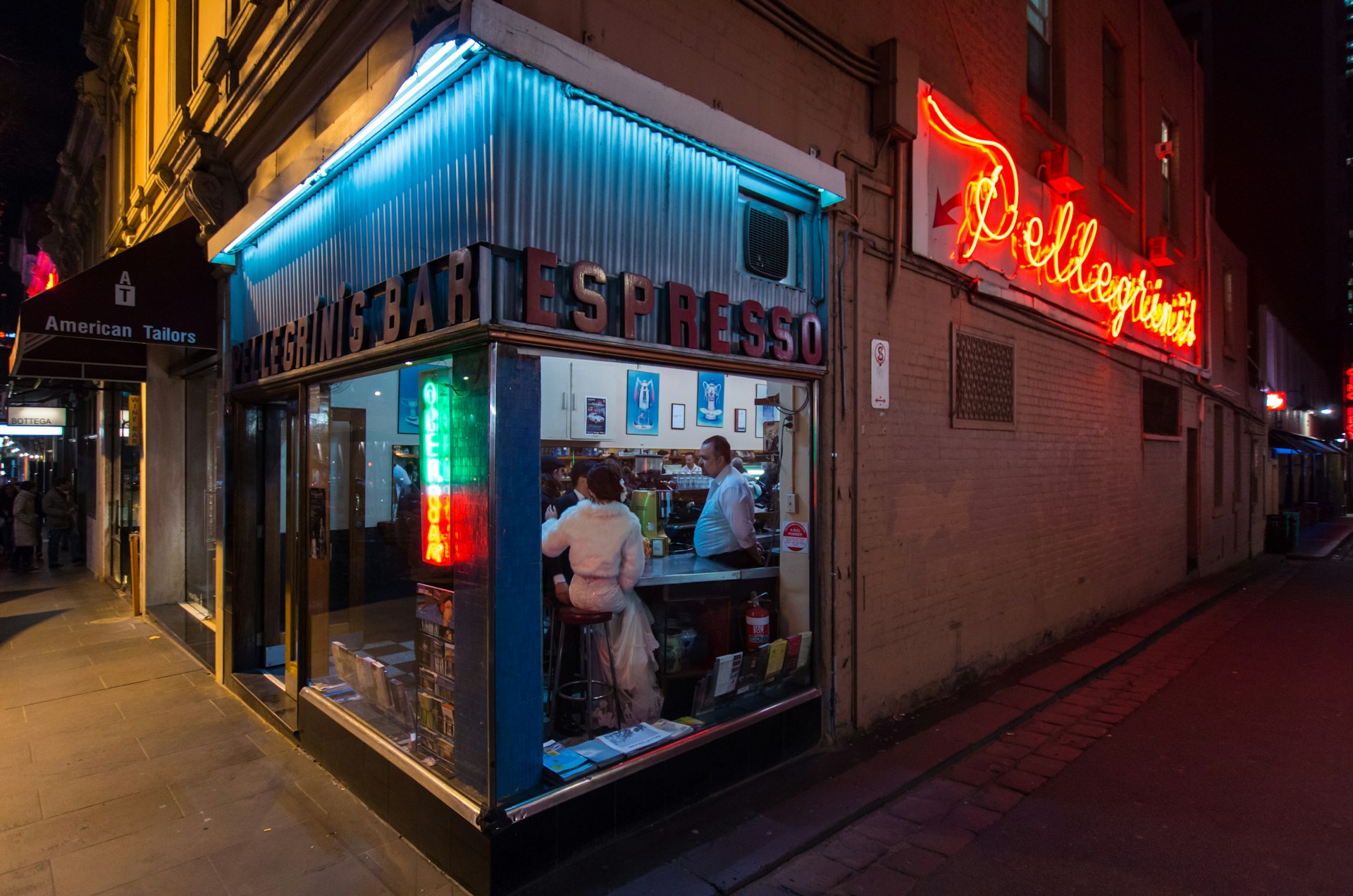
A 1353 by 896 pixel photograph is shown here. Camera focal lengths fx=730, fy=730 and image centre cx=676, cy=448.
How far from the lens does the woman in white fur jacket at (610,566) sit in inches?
188

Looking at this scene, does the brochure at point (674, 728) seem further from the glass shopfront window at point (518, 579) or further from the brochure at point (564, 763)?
the brochure at point (564, 763)

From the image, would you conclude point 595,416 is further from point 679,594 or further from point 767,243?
point 767,243

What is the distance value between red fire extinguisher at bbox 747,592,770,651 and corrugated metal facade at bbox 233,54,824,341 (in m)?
Answer: 2.25

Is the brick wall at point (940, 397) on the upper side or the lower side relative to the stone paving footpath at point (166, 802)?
upper

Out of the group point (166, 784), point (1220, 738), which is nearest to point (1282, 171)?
point (1220, 738)

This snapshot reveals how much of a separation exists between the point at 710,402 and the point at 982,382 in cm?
291

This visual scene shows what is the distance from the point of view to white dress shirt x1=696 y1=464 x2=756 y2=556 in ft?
19.9

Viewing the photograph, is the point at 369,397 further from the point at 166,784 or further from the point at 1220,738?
the point at 1220,738

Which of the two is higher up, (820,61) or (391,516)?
(820,61)

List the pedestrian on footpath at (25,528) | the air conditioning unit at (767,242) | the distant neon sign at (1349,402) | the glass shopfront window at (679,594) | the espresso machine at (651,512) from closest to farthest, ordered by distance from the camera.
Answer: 1. the glass shopfront window at (679,594)
2. the air conditioning unit at (767,242)
3. the espresso machine at (651,512)
4. the pedestrian on footpath at (25,528)
5. the distant neon sign at (1349,402)

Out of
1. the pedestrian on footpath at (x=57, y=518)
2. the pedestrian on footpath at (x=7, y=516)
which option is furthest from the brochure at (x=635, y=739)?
the pedestrian on footpath at (x=7, y=516)

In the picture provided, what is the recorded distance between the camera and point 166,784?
463cm

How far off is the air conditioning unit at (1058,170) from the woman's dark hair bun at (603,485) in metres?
6.41

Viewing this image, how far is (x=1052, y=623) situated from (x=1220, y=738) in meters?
2.50
